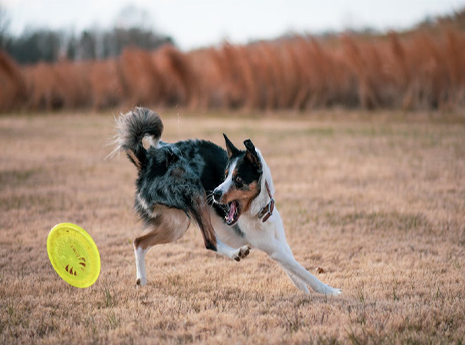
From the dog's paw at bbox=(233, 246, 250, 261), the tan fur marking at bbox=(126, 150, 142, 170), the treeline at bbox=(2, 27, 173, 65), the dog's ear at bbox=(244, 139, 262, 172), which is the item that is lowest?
the dog's paw at bbox=(233, 246, 250, 261)

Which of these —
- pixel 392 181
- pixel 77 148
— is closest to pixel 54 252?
pixel 392 181

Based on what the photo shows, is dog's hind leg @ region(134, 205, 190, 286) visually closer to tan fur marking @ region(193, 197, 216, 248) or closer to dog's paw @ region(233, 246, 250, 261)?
tan fur marking @ region(193, 197, 216, 248)

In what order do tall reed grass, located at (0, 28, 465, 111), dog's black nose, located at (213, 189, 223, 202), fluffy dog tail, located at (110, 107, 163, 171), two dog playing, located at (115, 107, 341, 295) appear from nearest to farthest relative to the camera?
dog's black nose, located at (213, 189, 223, 202) → two dog playing, located at (115, 107, 341, 295) → fluffy dog tail, located at (110, 107, 163, 171) → tall reed grass, located at (0, 28, 465, 111)

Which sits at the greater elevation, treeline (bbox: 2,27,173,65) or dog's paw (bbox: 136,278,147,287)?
treeline (bbox: 2,27,173,65)

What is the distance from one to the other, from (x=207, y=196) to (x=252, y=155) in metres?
0.51

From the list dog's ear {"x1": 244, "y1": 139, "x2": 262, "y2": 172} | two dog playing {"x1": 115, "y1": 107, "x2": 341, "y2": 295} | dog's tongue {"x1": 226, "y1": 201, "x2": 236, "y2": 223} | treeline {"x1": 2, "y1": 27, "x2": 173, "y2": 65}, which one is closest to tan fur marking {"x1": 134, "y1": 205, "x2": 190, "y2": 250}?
two dog playing {"x1": 115, "y1": 107, "x2": 341, "y2": 295}

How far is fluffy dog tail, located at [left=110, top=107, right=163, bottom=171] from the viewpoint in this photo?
3855 mm

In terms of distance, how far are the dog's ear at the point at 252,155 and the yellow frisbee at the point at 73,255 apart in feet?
4.08

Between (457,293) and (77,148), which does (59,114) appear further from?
(457,293)

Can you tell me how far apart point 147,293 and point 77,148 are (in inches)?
291

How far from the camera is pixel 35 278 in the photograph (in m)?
3.83

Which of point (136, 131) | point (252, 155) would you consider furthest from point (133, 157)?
point (252, 155)

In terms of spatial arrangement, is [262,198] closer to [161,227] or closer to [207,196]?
[207,196]

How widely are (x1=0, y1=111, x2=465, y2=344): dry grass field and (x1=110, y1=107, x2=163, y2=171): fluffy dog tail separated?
26 cm
